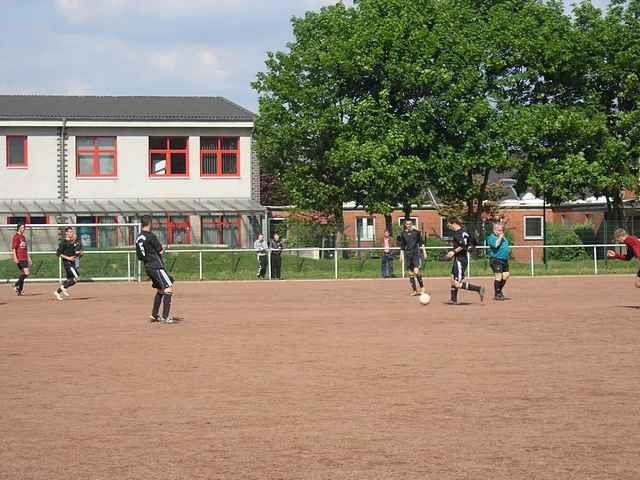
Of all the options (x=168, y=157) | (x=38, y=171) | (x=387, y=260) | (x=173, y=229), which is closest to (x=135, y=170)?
(x=168, y=157)

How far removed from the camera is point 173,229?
172 feet

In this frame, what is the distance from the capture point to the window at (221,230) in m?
53.2

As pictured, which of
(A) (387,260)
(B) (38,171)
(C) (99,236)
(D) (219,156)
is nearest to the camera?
(A) (387,260)

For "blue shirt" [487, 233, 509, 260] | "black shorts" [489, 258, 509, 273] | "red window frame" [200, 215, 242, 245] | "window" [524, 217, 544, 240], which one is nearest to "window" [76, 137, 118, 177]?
"red window frame" [200, 215, 242, 245]

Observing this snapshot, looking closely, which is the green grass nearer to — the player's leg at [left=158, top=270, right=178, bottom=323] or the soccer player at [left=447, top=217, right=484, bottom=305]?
the soccer player at [left=447, top=217, right=484, bottom=305]

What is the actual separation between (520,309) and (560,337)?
6.27m

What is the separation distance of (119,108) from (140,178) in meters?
4.16

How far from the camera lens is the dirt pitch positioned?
7.92 meters

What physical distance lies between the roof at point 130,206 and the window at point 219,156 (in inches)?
54.3

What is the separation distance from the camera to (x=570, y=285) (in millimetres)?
33750

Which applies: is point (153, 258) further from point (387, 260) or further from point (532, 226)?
point (532, 226)

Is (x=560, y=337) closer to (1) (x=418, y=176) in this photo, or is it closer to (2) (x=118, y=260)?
(2) (x=118, y=260)

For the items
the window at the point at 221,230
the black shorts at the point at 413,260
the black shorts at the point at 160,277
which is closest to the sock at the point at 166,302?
the black shorts at the point at 160,277

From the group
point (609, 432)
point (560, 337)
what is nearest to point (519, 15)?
point (560, 337)
